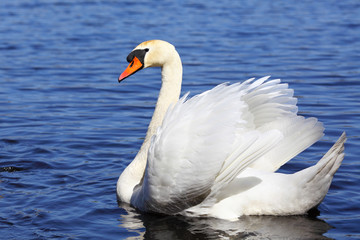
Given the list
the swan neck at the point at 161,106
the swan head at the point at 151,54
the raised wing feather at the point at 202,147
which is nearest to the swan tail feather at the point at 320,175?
the raised wing feather at the point at 202,147

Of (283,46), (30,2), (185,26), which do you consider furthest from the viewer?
(30,2)

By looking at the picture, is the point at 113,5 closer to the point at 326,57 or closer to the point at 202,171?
the point at 326,57

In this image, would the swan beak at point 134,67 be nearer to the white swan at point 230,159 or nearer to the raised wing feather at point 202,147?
the white swan at point 230,159

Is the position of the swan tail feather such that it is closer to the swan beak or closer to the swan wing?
the swan wing

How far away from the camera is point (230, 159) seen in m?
5.81

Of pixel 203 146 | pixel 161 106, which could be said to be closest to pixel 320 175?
pixel 203 146

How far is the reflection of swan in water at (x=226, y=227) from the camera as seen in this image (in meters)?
5.98

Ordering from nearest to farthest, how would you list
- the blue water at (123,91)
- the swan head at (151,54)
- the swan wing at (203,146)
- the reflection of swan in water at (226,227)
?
1. the swan wing at (203,146)
2. the reflection of swan in water at (226,227)
3. the blue water at (123,91)
4. the swan head at (151,54)

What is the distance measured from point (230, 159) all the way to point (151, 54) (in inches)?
66.4

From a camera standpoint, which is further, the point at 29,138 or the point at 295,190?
the point at 29,138

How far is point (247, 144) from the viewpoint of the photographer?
5754 millimetres

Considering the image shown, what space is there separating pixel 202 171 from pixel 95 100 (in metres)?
6.13

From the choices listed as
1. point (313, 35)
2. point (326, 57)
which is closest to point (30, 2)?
point (313, 35)

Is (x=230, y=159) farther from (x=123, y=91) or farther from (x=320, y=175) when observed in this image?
(x=123, y=91)
